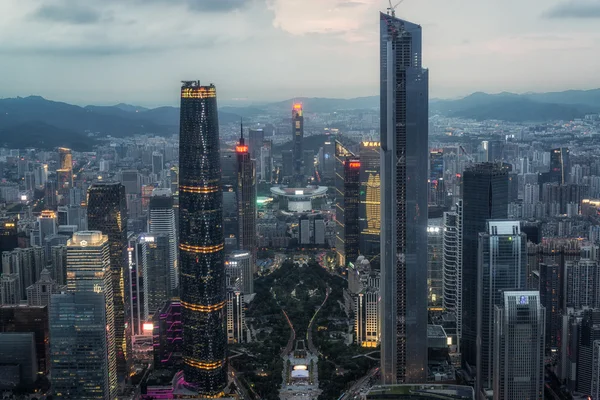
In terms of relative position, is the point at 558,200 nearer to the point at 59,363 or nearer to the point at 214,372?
the point at 214,372

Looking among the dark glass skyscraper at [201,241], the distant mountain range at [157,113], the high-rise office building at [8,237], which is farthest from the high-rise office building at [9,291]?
the distant mountain range at [157,113]

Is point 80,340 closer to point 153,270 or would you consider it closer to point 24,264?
point 153,270

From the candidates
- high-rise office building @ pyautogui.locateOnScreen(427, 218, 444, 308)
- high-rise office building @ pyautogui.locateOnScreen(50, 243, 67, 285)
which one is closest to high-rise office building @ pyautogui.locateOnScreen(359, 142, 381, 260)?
high-rise office building @ pyautogui.locateOnScreen(427, 218, 444, 308)

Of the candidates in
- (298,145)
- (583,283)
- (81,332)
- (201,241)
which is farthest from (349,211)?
(81,332)

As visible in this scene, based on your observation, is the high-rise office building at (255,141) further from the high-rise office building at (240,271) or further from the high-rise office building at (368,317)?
the high-rise office building at (368,317)

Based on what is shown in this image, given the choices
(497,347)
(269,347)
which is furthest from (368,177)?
(497,347)

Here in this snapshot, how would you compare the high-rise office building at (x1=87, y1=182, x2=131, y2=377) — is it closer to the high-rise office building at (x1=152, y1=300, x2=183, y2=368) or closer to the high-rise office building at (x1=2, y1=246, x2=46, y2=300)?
the high-rise office building at (x1=152, y1=300, x2=183, y2=368)
